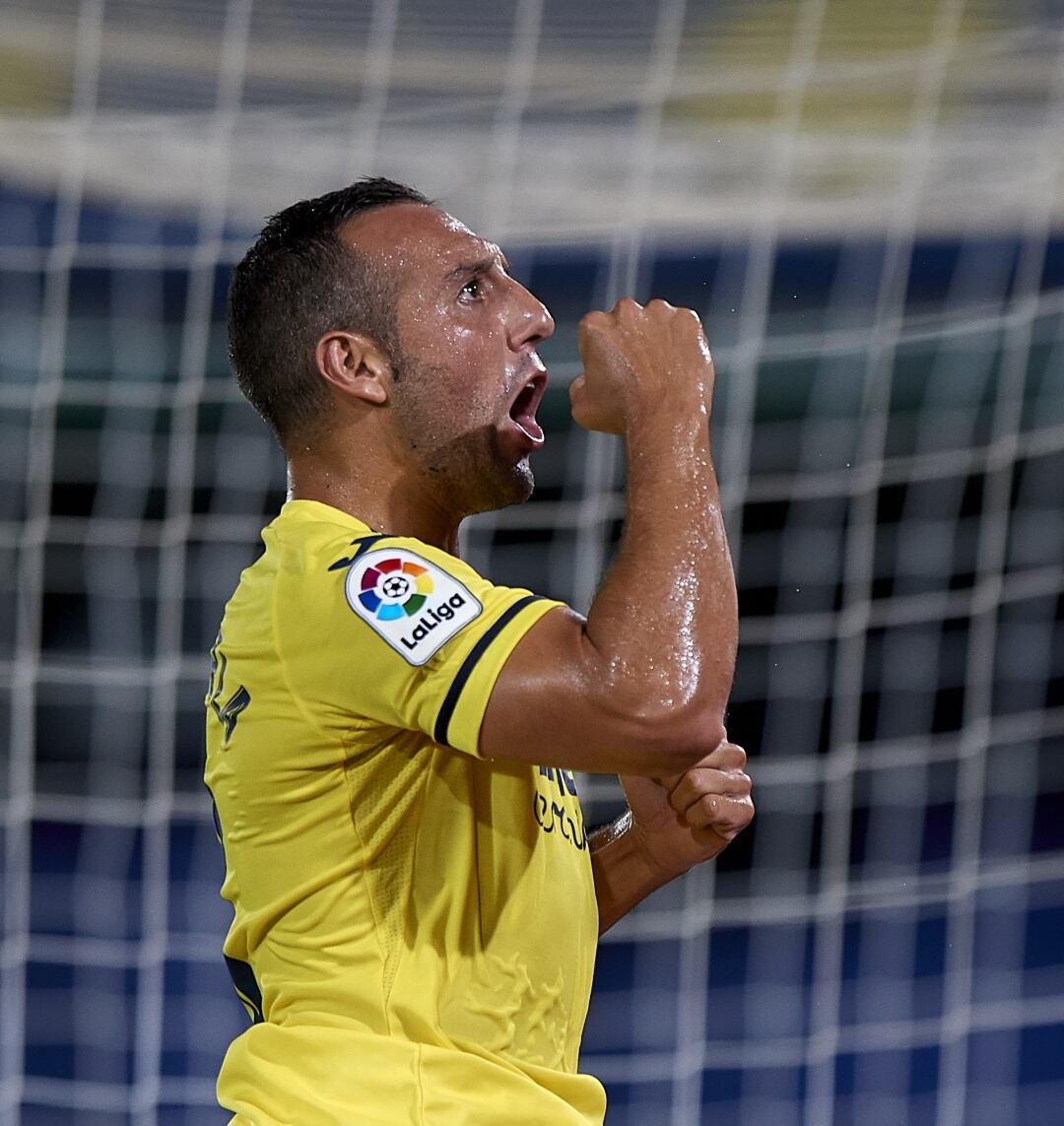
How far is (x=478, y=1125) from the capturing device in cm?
169

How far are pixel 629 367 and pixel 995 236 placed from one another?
273cm

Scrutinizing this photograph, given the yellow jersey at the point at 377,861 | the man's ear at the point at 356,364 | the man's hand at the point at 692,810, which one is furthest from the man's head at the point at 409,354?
the man's hand at the point at 692,810

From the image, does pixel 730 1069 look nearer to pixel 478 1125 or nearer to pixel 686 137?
pixel 686 137

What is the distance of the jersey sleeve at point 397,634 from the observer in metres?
1.59

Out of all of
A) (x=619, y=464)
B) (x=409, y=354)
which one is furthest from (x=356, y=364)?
(x=619, y=464)

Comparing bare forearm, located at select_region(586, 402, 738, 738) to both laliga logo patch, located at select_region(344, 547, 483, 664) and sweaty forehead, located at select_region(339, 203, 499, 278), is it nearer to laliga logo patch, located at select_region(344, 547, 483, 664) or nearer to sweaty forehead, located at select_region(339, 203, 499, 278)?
laliga logo patch, located at select_region(344, 547, 483, 664)

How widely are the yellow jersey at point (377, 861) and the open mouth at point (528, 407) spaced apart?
0.25 metres

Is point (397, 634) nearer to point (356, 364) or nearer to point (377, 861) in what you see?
point (377, 861)

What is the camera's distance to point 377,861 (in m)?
1.75

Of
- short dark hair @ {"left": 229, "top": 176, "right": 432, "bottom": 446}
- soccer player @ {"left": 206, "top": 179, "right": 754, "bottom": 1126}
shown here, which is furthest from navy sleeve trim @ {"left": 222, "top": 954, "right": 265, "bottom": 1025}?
short dark hair @ {"left": 229, "top": 176, "right": 432, "bottom": 446}

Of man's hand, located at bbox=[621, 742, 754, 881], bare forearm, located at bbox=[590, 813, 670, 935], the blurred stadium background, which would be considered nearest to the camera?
man's hand, located at bbox=[621, 742, 754, 881]

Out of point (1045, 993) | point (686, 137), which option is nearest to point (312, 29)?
point (686, 137)

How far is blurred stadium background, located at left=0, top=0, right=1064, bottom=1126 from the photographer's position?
11.2ft

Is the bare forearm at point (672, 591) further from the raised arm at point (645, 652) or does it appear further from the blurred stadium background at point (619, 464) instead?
the blurred stadium background at point (619, 464)
